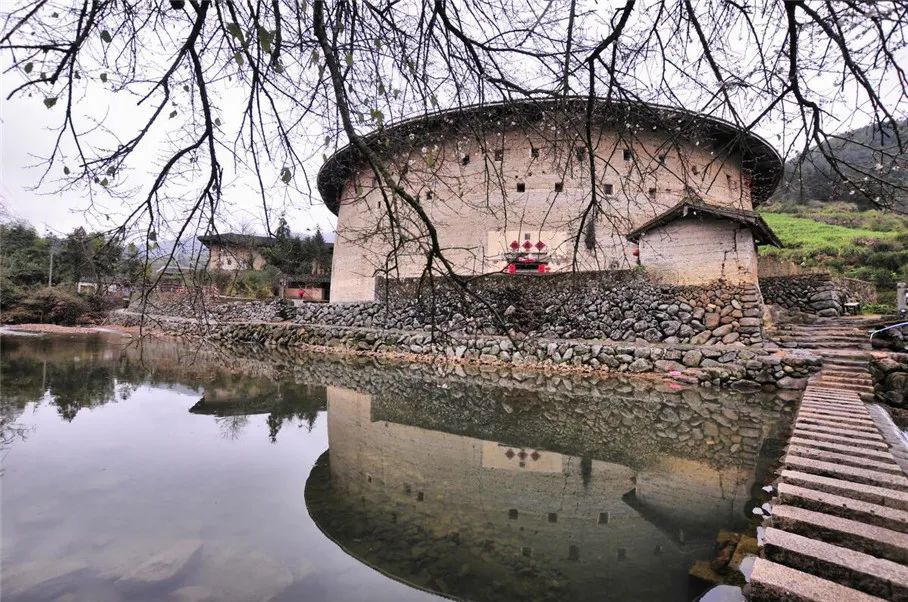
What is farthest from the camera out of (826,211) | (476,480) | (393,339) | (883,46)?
(826,211)

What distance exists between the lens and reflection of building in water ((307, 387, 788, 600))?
2666 millimetres

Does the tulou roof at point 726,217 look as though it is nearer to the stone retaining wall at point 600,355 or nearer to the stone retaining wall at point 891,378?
the stone retaining wall at point 600,355

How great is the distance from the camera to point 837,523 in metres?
2.15

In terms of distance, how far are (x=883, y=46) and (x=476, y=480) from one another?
401 centimetres

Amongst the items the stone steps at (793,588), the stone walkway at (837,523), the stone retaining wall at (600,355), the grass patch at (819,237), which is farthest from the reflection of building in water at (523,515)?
the grass patch at (819,237)

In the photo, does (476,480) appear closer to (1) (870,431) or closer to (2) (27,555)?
(2) (27,555)

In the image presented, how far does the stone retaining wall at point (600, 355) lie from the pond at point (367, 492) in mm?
1106

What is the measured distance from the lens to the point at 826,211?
3209 cm

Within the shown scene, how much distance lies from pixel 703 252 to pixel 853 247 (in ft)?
53.3

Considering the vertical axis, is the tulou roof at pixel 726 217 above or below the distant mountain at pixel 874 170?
above

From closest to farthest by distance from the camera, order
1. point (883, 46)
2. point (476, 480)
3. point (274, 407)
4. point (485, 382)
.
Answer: point (883, 46), point (476, 480), point (274, 407), point (485, 382)

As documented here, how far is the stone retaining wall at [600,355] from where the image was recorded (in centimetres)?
881

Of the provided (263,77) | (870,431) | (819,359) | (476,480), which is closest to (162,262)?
(263,77)

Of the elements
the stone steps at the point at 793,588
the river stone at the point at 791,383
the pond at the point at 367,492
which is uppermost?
the stone steps at the point at 793,588
